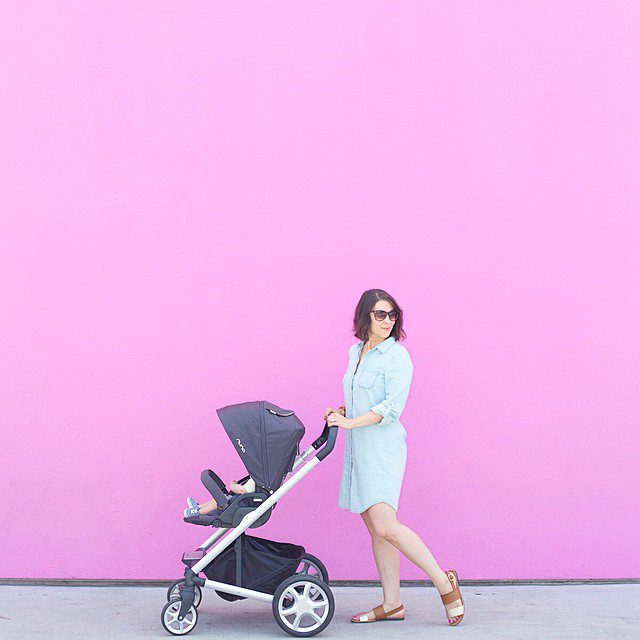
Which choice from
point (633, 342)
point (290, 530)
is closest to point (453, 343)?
point (633, 342)

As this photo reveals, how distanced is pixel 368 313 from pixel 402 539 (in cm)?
94

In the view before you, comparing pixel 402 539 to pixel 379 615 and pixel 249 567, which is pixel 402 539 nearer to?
pixel 379 615

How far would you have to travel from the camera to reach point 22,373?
15.3 feet

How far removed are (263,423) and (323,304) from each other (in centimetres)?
107

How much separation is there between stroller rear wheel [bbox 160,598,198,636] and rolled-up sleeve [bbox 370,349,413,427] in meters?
1.09

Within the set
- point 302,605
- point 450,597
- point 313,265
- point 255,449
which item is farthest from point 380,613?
Result: point 313,265

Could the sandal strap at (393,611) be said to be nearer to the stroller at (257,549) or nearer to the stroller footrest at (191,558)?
the stroller at (257,549)

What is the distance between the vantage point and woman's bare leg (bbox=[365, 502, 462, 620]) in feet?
12.9

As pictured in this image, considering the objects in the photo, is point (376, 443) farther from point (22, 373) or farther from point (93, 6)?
point (93, 6)

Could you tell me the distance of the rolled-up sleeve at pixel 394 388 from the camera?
3.90 meters

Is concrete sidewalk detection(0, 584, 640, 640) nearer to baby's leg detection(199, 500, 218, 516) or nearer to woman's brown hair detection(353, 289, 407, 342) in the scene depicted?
baby's leg detection(199, 500, 218, 516)

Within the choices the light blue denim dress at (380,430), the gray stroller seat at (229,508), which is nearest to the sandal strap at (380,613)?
the light blue denim dress at (380,430)

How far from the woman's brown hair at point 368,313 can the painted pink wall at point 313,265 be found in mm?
621

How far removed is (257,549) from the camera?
3920 millimetres
